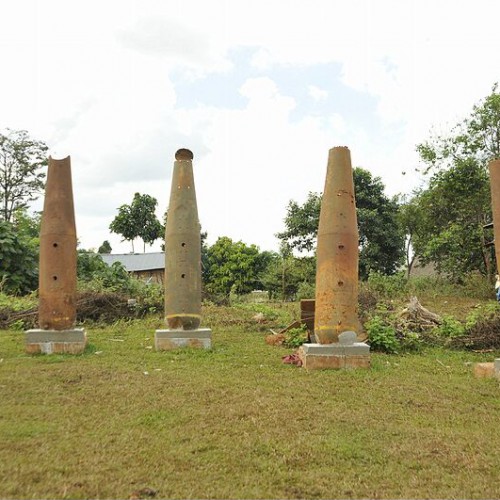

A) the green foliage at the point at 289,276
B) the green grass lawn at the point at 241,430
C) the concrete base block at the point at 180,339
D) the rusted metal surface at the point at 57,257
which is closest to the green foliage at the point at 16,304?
the rusted metal surface at the point at 57,257

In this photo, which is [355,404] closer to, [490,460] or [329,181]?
[490,460]

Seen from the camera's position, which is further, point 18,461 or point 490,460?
point 490,460

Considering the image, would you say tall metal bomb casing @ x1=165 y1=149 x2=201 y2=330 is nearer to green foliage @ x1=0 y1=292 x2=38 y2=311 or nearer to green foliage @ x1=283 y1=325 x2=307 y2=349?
green foliage @ x1=283 y1=325 x2=307 y2=349

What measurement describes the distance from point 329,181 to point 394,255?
1682 centimetres

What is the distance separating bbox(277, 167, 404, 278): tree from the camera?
22.1m

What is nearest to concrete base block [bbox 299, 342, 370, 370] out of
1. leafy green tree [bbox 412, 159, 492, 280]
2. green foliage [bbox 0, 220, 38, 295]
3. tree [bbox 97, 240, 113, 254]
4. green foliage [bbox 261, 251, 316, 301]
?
green foliage [bbox 0, 220, 38, 295]

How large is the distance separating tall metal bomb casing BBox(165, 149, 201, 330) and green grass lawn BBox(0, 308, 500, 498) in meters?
1.12

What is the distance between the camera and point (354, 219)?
6.94 meters

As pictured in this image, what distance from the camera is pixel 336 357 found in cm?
647

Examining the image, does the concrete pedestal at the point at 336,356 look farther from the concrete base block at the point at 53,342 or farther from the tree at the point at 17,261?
the tree at the point at 17,261

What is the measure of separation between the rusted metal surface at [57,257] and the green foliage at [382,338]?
15.5ft

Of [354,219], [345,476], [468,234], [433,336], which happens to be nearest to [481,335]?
[433,336]

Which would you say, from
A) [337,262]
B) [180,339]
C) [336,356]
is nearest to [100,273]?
[180,339]

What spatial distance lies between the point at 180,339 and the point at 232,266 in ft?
85.7
